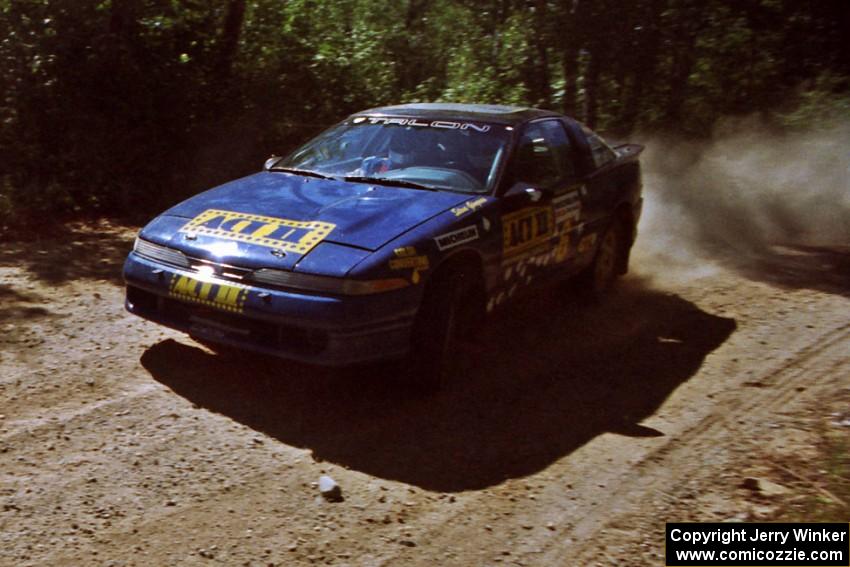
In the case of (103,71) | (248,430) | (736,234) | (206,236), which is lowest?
(736,234)

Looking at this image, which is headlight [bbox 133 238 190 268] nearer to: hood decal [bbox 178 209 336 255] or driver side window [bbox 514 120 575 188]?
hood decal [bbox 178 209 336 255]

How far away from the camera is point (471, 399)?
559cm

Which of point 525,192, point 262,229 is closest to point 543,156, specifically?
point 525,192

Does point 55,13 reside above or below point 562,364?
above

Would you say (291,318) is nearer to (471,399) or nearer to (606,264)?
(471,399)

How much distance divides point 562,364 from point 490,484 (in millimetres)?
1963

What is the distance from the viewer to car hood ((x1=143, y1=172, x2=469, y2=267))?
5.26 meters

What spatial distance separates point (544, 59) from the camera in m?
12.9

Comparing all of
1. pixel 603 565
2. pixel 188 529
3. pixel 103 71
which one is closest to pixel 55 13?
pixel 103 71

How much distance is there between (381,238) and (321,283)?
0.46 metres

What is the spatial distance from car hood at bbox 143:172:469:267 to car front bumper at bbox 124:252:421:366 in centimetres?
22

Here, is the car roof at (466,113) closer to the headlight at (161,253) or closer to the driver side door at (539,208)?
the driver side door at (539,208)

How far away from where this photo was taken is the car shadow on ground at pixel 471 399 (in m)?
4.82

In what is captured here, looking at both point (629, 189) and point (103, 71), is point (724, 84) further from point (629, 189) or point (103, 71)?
point (103, 71)
